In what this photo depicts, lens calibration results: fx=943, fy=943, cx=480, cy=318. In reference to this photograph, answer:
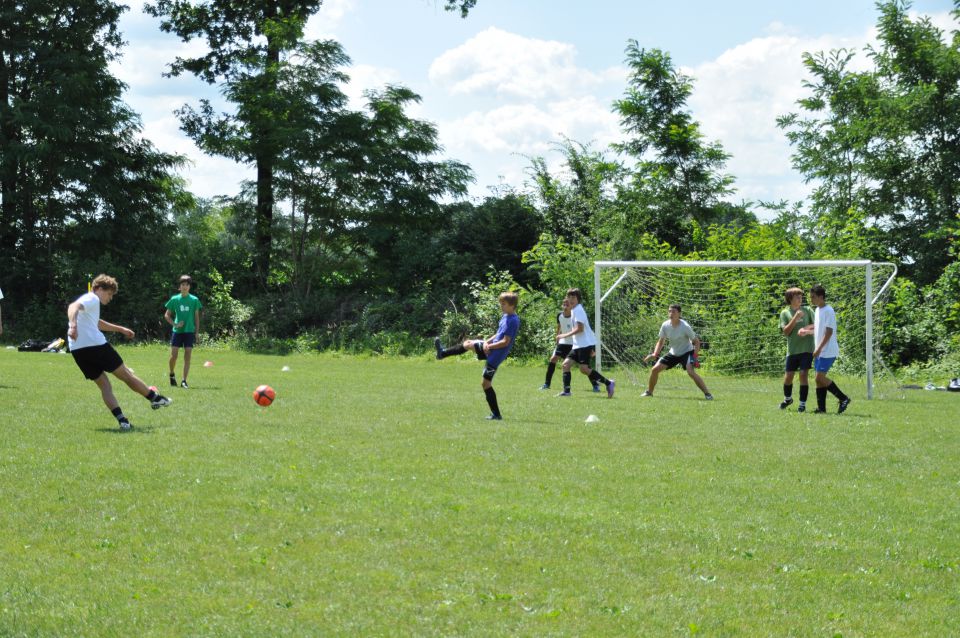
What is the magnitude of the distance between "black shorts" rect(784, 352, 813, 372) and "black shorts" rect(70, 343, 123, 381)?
944 cm

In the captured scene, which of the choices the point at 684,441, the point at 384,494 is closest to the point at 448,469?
the point at 384,494

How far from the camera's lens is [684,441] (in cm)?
1055

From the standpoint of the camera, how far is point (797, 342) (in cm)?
1410

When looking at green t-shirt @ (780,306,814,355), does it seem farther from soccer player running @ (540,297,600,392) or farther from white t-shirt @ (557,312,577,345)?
soccer player running @ (540,297,600,392)

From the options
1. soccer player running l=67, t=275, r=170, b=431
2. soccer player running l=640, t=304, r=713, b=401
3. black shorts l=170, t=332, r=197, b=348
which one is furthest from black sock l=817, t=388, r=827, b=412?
black shorts l=170, t=332, r=197, b=348

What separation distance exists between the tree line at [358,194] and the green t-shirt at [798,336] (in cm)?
1015

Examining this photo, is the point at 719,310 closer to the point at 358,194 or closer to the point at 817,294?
the point at 817,294

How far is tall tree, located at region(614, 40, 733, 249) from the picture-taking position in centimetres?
2906

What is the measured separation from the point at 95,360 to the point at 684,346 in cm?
919

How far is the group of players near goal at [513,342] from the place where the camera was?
10.6 metres

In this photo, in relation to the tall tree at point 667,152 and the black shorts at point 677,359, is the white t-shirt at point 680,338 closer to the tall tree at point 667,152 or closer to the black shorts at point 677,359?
the black shorts at point 677,359

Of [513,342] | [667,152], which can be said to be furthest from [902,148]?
[513,342]

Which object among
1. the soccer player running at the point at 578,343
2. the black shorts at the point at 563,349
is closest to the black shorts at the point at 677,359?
the soccer player running at the point at 578,343

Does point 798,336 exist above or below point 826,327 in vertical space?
below
